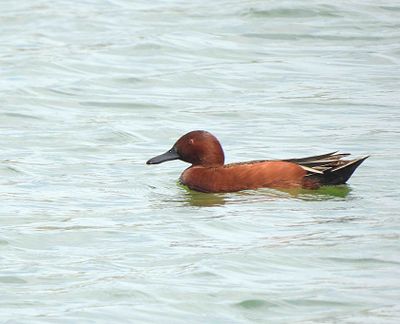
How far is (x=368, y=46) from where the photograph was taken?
→ 18.7 m

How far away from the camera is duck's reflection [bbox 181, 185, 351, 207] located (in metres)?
11.4

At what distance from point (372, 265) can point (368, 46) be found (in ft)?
32.3

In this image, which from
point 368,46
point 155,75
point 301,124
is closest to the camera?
point 301,124

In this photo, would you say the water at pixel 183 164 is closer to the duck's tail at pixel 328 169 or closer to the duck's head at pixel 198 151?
the duck's tail at pixel 328 169

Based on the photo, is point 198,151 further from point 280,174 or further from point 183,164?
point 183,164


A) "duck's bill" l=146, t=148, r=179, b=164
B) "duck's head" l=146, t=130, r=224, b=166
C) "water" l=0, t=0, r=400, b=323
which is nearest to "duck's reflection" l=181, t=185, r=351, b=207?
"water" l=0, t=0, r=400, b=323

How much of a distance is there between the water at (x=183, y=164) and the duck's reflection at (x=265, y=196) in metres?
0.02

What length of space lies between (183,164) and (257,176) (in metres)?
1.85

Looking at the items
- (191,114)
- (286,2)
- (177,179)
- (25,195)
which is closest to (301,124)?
(191,114)

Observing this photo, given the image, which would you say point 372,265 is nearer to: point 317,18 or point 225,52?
point 225,52

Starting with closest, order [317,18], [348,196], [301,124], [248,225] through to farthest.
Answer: [248,225], [348,196], [301,124], [317,18]

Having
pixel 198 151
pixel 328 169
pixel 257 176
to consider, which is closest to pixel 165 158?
pixel 198 151

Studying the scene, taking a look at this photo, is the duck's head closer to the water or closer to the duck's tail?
the water

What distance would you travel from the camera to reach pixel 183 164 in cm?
1330
